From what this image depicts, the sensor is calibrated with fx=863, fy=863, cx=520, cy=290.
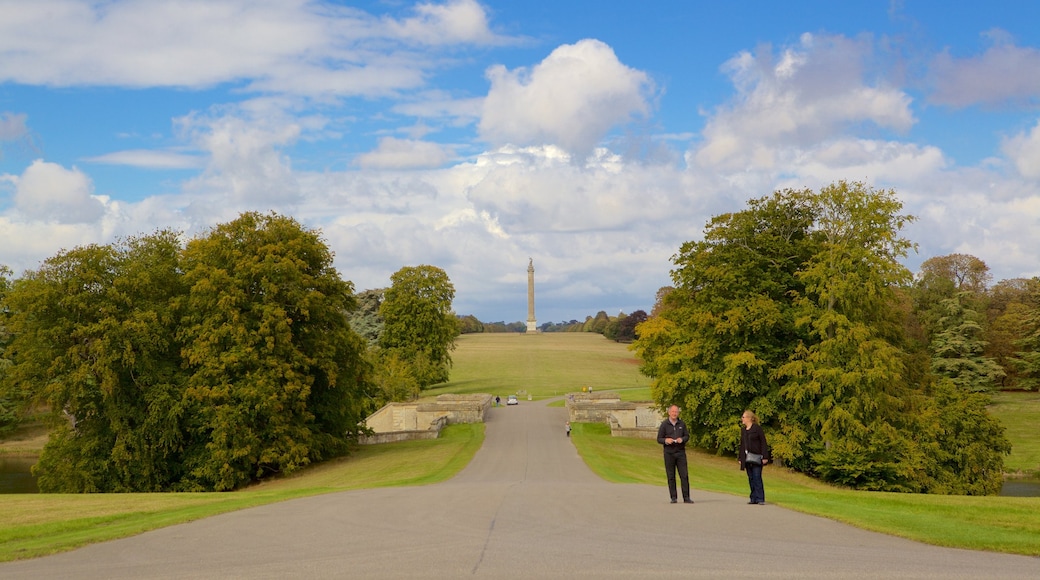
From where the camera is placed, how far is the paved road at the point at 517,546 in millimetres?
10742

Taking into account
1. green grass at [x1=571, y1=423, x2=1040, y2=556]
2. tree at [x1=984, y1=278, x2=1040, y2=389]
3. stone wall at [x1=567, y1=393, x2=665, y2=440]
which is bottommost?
stone wall at [x1=567, y1=393, x2=665, y2=440]

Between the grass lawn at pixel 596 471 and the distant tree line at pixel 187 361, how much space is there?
10.1 feet

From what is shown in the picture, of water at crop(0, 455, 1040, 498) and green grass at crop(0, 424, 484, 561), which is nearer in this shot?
green grass at crop(0, 424, 484, 561)

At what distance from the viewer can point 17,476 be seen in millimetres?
52469

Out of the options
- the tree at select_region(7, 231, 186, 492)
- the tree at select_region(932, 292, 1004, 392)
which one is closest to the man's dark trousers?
the tree at select_region(7, 231, 186, 492)

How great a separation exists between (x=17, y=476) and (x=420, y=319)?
4482 centimetres

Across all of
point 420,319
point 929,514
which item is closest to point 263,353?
point 929,514

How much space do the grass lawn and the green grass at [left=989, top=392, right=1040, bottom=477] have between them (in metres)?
0.08

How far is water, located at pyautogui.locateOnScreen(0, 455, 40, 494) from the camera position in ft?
149

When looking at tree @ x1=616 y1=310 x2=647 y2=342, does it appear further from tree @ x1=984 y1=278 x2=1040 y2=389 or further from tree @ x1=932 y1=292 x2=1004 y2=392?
tree @ x1=932 y1=292 x2=1004 y2=392

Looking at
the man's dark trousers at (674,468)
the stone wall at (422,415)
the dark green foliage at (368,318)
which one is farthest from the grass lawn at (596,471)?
the dark green foliage at (368,318)

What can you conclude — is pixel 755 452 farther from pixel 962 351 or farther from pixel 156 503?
pixel 962 351

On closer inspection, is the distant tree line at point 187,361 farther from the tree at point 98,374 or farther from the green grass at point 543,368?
the green grass at point 543,368

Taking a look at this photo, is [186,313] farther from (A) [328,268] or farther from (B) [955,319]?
(B) [955,319]
